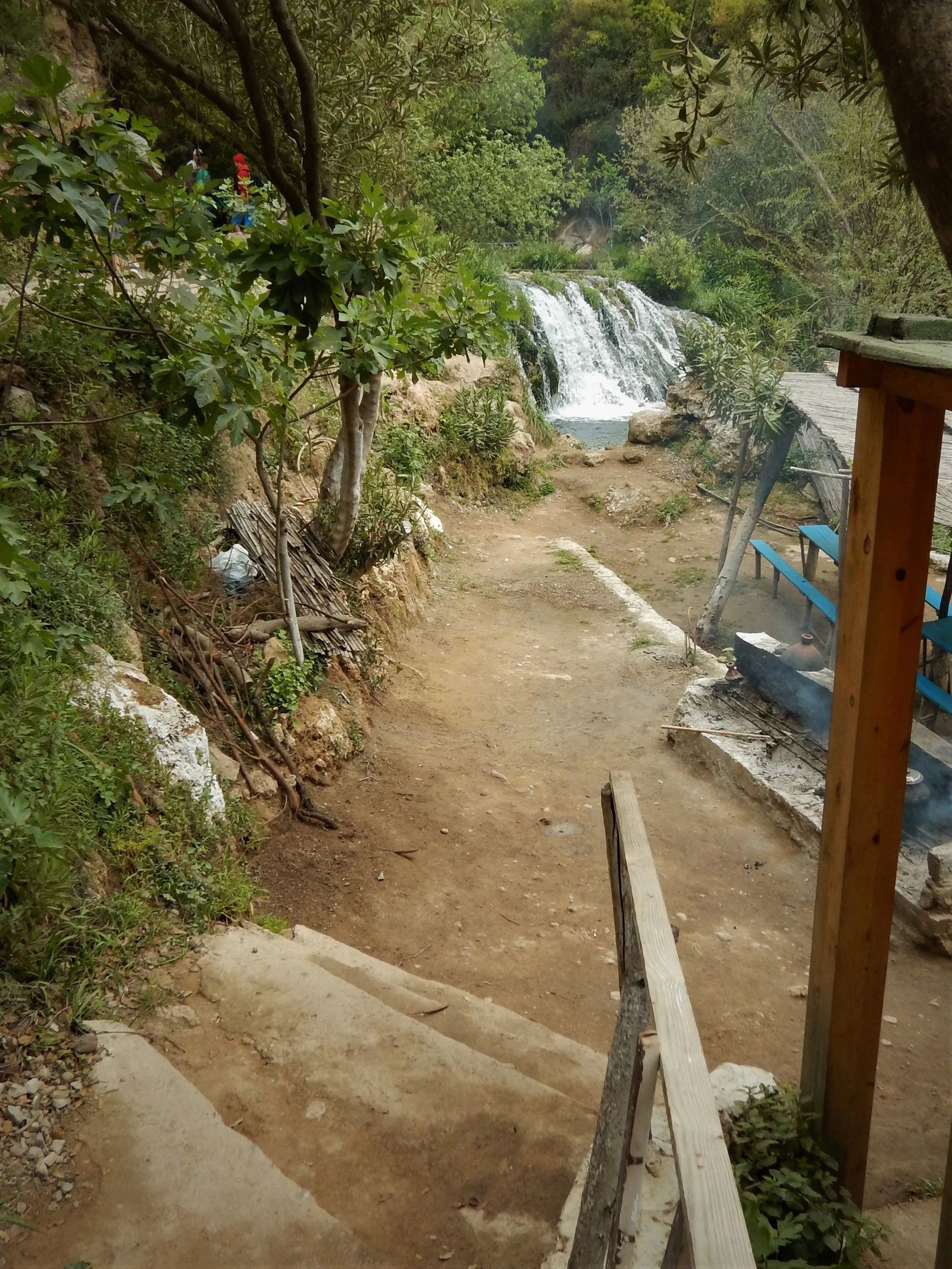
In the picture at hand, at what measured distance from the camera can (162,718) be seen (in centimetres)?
415

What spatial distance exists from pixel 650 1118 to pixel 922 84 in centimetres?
179

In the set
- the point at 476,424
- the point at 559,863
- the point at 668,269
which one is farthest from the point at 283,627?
the point at 668,269

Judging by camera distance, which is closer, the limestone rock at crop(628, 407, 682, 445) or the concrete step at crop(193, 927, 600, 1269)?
the concrete step at crop(193, 927, 600, 1269)

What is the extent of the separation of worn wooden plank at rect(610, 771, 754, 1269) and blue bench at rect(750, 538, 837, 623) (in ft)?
19.5

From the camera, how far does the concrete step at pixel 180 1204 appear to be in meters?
2.26

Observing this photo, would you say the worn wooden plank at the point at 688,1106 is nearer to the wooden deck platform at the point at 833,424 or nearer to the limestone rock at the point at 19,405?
the limestone rock at the point at 19,405

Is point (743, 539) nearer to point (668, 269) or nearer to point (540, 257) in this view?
point (668, 269)

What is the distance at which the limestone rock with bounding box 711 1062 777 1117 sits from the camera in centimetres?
277

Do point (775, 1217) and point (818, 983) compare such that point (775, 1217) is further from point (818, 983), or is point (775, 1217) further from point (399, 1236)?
point (399, 1236)

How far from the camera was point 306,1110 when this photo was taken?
9.37ft

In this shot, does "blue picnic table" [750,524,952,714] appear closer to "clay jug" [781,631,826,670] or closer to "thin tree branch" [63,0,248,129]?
"clay jug" [781,631,826,670]

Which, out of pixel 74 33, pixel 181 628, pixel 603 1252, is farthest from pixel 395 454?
pixel 603 1252

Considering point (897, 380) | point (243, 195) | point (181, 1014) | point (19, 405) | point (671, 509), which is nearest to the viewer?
point (897, 380)

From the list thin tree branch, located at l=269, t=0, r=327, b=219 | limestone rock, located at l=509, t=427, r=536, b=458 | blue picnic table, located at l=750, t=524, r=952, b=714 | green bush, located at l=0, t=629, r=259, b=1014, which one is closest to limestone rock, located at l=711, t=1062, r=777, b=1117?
green bush, located at l=0, t=629, r=259, b=1014
